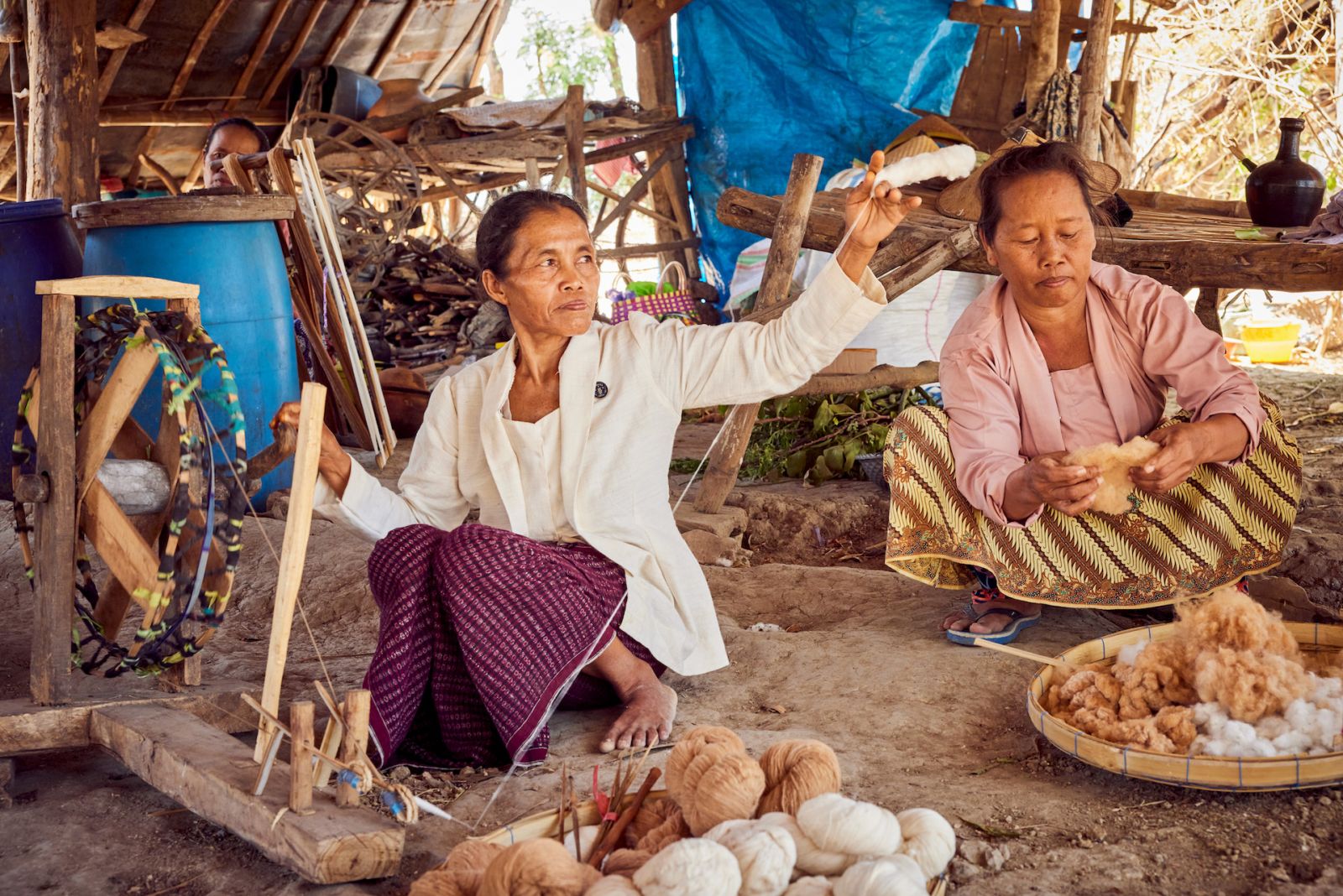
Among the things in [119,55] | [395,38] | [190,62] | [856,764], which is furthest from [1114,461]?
[395,38]

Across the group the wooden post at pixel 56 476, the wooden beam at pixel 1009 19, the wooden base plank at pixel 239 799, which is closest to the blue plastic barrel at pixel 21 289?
the wooden post at pixel 56 476

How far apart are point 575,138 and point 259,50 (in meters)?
2.66

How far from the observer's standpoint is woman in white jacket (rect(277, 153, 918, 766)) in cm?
225

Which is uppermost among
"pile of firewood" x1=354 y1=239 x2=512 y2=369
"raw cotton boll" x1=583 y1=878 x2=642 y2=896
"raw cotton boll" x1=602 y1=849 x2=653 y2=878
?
"pile of firewood" x1=354 y1=239 x2=512 y2=369

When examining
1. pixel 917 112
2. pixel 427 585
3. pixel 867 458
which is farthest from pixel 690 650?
pixel 917 112

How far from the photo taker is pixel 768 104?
7254mm

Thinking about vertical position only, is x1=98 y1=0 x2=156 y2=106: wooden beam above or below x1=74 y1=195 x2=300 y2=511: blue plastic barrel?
above

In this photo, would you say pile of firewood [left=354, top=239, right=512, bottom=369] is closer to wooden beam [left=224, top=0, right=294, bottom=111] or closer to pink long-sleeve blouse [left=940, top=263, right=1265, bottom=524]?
wooden beam [left=224, top=0, right=294, bottom=111]

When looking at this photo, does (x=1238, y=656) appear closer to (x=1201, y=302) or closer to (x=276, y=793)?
(x=276, y=793)

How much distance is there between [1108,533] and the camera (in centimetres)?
276

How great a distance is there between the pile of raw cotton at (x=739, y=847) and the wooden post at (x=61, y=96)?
454cm

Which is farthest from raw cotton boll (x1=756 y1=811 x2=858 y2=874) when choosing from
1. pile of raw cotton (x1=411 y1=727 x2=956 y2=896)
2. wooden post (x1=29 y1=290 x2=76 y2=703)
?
wooden post (x1=29 y1=290 x2=76 y2=703)

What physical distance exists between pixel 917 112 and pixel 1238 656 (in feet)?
17.8

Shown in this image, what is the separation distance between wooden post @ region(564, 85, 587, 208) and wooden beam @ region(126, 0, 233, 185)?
2.40 m
